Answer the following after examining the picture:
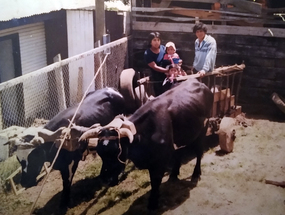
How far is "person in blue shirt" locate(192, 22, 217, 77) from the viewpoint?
577 centimetres

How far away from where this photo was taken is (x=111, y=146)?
3.98 meters

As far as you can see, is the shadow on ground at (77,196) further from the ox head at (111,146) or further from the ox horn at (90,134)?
the ox horn at (90,134)

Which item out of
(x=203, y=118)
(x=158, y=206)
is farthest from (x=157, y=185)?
(x=203, y=118)

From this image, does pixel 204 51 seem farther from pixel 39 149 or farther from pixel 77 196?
pixel 39 149

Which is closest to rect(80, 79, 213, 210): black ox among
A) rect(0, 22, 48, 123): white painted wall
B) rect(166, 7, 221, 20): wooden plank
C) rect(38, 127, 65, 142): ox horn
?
rect(38, 127, 65, 142): ox horn

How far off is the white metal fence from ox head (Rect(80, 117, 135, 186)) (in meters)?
2.21

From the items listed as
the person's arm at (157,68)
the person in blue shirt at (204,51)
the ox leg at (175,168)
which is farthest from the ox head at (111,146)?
the person in blue shirt at (204,51)

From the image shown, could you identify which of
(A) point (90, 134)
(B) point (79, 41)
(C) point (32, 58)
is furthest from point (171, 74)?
(C) point (32, 58)

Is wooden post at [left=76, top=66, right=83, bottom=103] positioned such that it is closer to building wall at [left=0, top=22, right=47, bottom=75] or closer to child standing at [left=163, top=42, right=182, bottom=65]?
building wall at [left=0, top=22, right=47, bottom=75]

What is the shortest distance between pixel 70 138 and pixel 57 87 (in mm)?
2490

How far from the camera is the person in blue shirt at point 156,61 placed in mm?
5766

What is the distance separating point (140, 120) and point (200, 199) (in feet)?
4.29

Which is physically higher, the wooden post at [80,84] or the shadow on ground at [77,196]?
the wooden post at [80,84]

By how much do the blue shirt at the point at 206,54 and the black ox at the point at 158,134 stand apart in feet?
1.86
